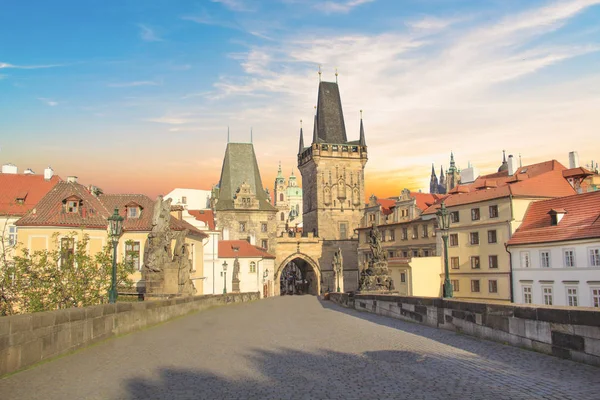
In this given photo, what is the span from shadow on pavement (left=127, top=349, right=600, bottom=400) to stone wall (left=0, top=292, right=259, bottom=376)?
1.83m

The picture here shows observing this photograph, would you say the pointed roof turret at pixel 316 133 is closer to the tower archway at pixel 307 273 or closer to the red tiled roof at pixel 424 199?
the tower archway at pixel 307 273

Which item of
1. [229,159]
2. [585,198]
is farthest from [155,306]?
[229,159]

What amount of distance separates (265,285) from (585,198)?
126ft

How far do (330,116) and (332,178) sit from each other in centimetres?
1130

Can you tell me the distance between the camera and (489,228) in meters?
46.4

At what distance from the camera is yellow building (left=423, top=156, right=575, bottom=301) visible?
4438 cm

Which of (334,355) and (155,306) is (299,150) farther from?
(334,355)

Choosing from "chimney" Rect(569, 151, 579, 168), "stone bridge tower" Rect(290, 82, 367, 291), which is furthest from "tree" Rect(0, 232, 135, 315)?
"stone bridge tower" Rect(290, 82, 367, 291)

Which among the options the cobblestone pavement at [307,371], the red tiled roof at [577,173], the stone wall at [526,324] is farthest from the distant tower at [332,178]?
the cobblestone pavement at [307,371]

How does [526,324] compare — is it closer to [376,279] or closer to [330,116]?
[376,279]

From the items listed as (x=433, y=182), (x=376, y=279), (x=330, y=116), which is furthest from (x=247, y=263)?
(x=433, y=182)

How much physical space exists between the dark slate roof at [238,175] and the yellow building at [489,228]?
1211 inches

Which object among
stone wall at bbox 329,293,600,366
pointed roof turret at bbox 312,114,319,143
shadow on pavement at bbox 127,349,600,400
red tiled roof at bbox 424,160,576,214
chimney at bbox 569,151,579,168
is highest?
pointed roof turret at bbox 312,114,319,143

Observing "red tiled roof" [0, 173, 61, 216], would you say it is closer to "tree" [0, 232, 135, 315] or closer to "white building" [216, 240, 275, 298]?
"white building" [216, 240, 275, 298]
